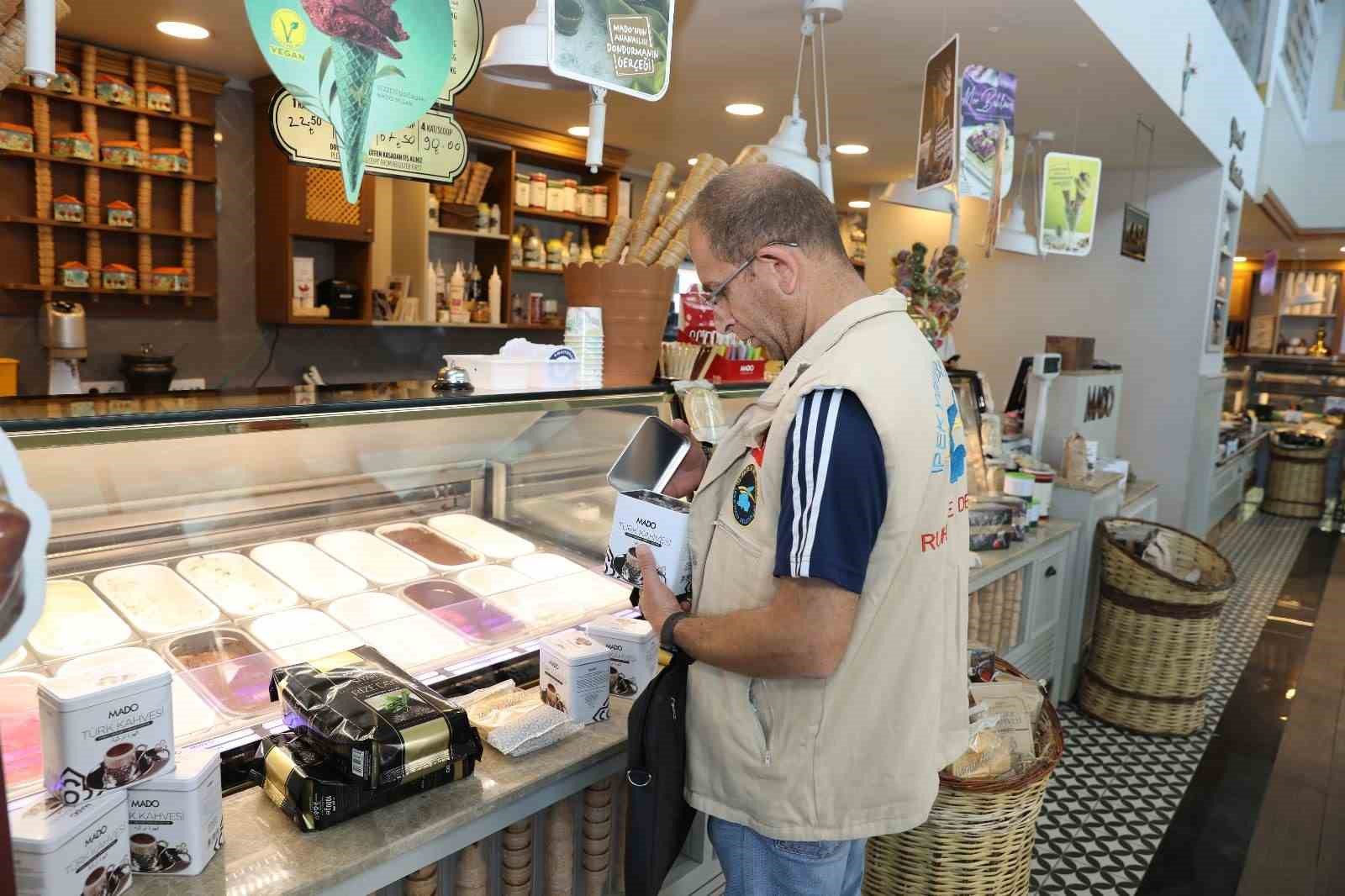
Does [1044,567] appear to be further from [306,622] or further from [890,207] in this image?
[890,207]

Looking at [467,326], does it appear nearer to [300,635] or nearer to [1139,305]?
[300,635]

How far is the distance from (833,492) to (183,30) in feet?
14.3

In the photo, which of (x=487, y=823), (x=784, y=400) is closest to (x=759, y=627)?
(x=784, y=400)

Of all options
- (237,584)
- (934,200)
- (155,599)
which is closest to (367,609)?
(237,584)

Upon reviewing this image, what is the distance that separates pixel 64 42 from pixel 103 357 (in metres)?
1.60

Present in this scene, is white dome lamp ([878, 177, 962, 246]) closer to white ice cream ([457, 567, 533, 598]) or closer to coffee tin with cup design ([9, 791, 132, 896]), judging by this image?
white ice cream ([457, 567, 533, 598])

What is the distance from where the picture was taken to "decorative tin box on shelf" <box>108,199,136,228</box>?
A: 15.5ft

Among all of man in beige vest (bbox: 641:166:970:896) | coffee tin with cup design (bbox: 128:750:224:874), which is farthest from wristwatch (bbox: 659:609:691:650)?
coffee tin with cup design (bbox: 128:750:224:874)

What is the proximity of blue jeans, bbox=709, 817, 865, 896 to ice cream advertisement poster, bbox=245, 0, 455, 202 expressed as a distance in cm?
129

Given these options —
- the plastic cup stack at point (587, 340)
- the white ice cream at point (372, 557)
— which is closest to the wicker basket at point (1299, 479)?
the plastic cup stack at point (587, 340)

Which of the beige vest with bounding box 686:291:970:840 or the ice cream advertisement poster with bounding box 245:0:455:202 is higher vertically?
the ice cream advertisement poster with bounding box 245:0:455:202

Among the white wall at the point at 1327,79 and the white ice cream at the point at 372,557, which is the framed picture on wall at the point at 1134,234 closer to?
the white ice cream at the point at 372,557

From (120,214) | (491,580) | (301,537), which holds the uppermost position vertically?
(120,214)

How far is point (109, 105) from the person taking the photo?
4.65 meters
